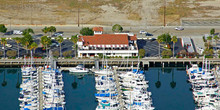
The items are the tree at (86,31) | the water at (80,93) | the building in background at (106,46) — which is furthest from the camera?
the tree at (86,31)

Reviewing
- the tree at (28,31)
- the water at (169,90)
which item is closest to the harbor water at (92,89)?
the water at (169,90)

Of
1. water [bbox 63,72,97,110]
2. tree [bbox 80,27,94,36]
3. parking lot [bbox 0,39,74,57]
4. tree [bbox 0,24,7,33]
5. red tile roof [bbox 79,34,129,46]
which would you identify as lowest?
water [bbox 63,72,97,110]

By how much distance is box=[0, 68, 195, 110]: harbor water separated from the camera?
14464cm

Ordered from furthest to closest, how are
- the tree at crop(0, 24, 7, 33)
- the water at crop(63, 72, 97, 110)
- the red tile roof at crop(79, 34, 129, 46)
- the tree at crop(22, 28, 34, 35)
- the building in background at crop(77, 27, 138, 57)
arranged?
the tree at crop(0, 24, 7, 33), the tree at crop(22, 28, 34, 35), the red tile roof at crop(79, 34, 129, 46), the building in background at crop(77, 27, 138, 57), the water at crop(63, 72, 97, 110)

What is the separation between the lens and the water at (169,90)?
474ft

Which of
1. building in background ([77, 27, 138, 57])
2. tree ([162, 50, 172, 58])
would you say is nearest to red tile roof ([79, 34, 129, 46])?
building in background ([77, 27, 138, 57])

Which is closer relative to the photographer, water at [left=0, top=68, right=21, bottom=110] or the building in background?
water at [left=0, top=68, right=21, bottom=110]

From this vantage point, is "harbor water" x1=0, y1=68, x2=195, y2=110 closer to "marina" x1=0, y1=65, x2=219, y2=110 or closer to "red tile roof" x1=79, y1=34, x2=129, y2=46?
"marina" x1=0, y1=65, x2=219, y2=110

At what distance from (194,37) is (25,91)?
7269 centimetres

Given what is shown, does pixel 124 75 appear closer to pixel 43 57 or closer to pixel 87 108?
pixel 87 108

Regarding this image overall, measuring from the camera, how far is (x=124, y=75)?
516 ft

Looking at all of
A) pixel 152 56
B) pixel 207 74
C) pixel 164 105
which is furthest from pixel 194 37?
pixel 164 105

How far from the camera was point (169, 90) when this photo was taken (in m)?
157

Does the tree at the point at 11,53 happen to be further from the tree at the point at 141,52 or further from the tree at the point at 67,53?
the tree at the point at 141,52
